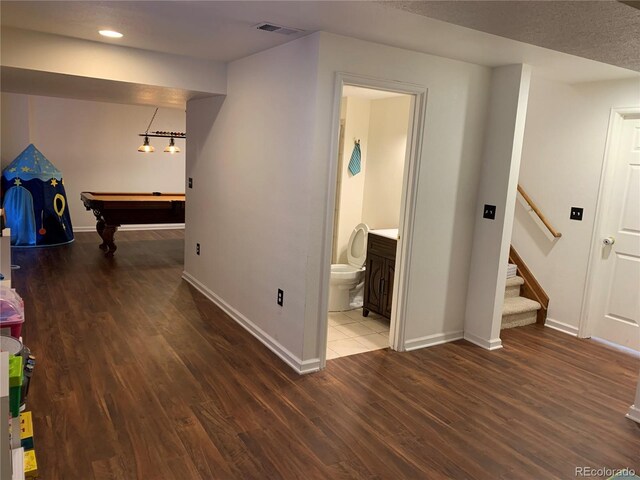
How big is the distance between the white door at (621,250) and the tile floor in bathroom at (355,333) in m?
1.88

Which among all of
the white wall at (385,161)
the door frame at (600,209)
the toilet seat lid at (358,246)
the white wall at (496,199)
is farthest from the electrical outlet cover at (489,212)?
the toilet seat lid at (358,246)

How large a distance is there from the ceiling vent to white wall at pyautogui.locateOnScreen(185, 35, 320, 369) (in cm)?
12

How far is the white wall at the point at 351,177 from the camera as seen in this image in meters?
5.10

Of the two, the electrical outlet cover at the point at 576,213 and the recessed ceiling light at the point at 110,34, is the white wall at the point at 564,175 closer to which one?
the electrical outlet cover at the point at 576,213

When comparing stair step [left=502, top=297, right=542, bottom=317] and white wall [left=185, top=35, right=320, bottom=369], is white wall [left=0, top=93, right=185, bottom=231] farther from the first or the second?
stair step [left=502, top=297, right=542, bottom=317]

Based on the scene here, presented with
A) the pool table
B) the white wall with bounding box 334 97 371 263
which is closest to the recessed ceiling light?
the white wall with bounding box 334 97 371 263

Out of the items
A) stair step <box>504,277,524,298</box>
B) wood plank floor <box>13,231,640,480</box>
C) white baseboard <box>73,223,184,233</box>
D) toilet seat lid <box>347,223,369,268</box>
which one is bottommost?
wood plank floor <box>13,231,640,480</box>

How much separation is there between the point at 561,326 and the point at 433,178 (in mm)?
1991

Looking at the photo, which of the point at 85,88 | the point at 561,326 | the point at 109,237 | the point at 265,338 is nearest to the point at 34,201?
the point at 109,237

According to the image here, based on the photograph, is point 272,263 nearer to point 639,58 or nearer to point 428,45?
point 428,45

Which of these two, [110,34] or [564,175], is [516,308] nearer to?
[564,175]

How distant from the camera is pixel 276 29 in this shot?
9.43 feet

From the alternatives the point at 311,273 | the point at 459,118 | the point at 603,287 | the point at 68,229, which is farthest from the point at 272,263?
the point at 68,229

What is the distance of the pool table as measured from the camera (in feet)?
20.3
